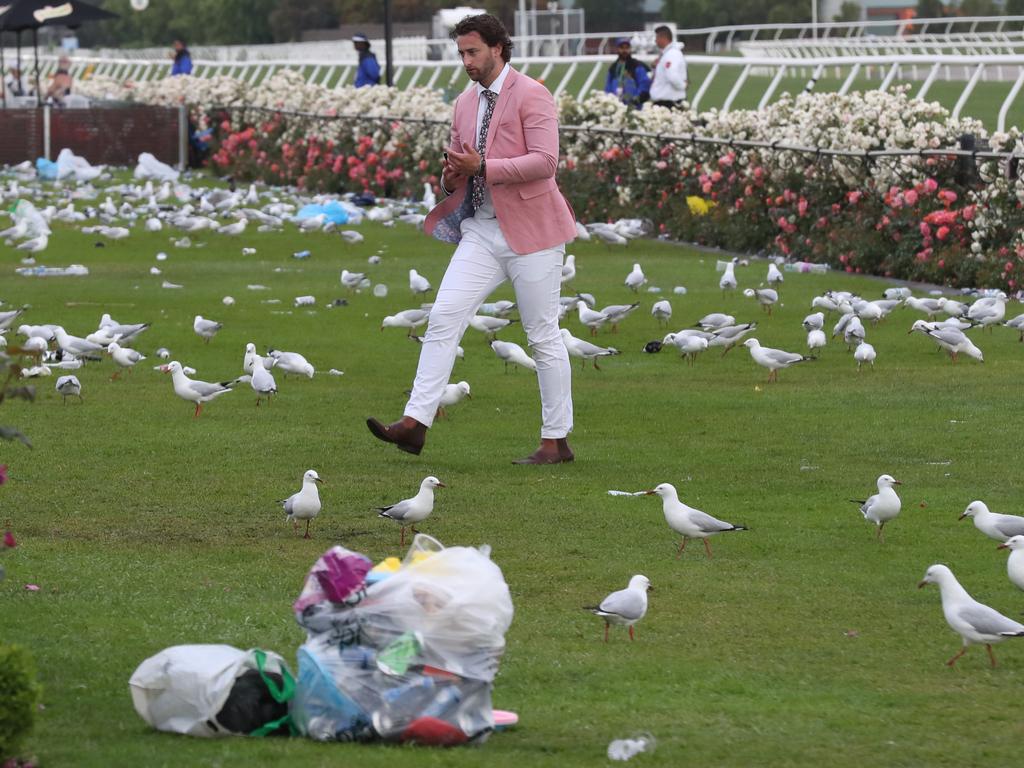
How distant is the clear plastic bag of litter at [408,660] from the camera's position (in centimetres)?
567

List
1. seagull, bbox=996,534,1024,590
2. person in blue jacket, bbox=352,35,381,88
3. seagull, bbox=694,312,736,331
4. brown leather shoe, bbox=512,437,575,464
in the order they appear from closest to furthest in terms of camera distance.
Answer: seagull, bbox=996,534,1024,590 < brown leather shoe, bbox=512,437,575,464 < seagull, bbox=694,312,736,331 < person in blue jacket, bbox=352,35,381,88

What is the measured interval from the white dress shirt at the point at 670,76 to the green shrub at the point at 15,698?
24441mm

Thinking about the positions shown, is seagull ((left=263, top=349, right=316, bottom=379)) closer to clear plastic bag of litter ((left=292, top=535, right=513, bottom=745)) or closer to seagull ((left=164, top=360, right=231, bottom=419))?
seagull ((left=164, top=360, right=231, bottom=419))

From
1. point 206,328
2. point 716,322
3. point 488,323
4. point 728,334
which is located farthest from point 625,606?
point 206,328

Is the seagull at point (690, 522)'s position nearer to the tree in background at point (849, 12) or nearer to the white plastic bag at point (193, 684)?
the white plastic bag at point (193, 684)

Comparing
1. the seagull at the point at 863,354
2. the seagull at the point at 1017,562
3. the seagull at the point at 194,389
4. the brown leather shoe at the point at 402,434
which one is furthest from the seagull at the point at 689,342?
the seagull at the point at 1017,562

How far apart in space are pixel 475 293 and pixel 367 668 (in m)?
4.99

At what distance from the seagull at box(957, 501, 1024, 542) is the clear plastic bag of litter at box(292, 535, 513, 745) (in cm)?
336

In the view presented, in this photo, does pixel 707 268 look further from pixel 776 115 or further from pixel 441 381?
pixel 441 381

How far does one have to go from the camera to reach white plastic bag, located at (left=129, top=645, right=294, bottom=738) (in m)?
5.77

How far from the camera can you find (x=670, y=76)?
95.5 feet

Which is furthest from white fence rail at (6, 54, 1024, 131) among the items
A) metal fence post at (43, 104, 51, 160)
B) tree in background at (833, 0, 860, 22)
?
tree in background at (833, 0, 860, 22)

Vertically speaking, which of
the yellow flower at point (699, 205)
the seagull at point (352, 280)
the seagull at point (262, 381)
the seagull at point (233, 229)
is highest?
the seagull at point (262, 381)

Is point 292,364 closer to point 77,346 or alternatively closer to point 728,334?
point 77,346
